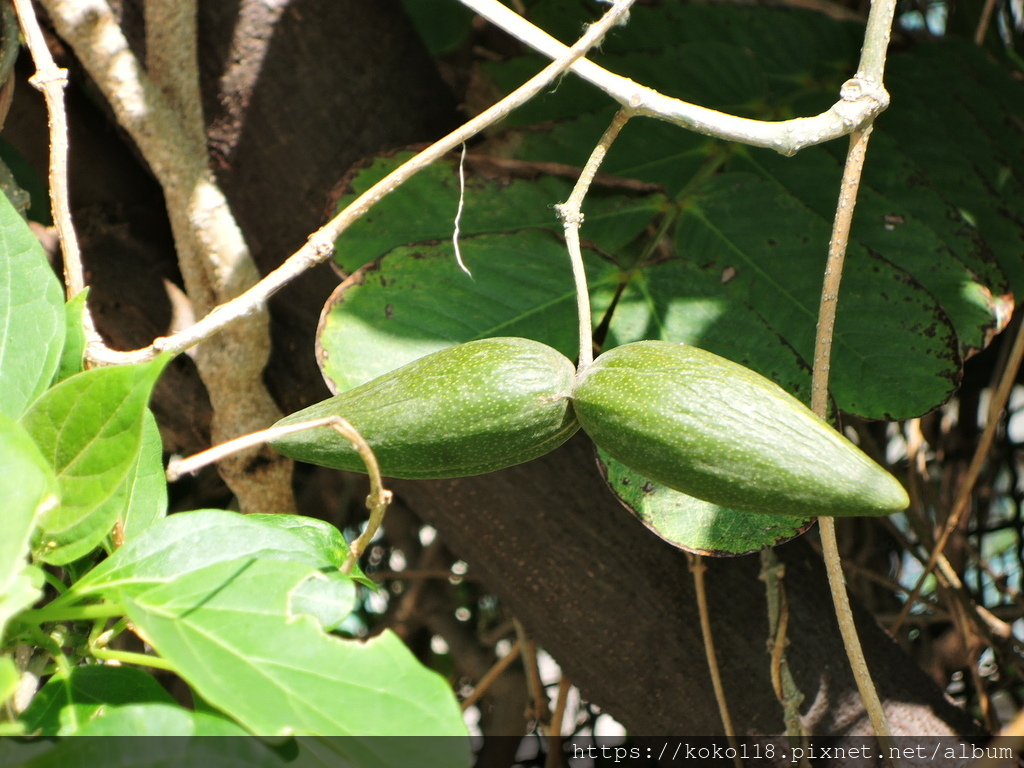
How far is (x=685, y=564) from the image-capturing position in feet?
2.60

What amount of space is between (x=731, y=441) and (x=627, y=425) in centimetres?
5

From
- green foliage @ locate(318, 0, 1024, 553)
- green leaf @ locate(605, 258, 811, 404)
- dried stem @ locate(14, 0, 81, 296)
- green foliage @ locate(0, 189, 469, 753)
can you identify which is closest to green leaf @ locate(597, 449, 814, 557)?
green foliage @ locate(318, 0, 1024, 553)

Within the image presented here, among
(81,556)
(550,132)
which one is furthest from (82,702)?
(550,132)

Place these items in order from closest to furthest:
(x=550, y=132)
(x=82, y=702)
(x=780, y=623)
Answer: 1. (x=82, y=702)
2. (x=780, y=623)
3. (x=550, y=132)

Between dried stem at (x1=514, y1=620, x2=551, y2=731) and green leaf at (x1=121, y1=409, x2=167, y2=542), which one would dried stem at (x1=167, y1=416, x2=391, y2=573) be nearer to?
green leaf at (x1=121, y1=409, x2=167, y2=542)

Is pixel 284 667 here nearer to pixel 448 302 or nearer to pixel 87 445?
pixel 87 445

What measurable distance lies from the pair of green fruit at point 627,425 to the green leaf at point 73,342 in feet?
0.47

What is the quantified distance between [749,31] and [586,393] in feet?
2.17

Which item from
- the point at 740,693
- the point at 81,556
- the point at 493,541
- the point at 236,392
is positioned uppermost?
the point at 81,556

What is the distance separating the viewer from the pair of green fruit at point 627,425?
42cm

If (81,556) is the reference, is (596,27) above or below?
above

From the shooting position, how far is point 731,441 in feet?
1.38

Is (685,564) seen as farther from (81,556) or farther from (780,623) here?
(81,556)

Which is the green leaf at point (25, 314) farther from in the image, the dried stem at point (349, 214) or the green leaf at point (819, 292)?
the green leaf at point (819, 292)
